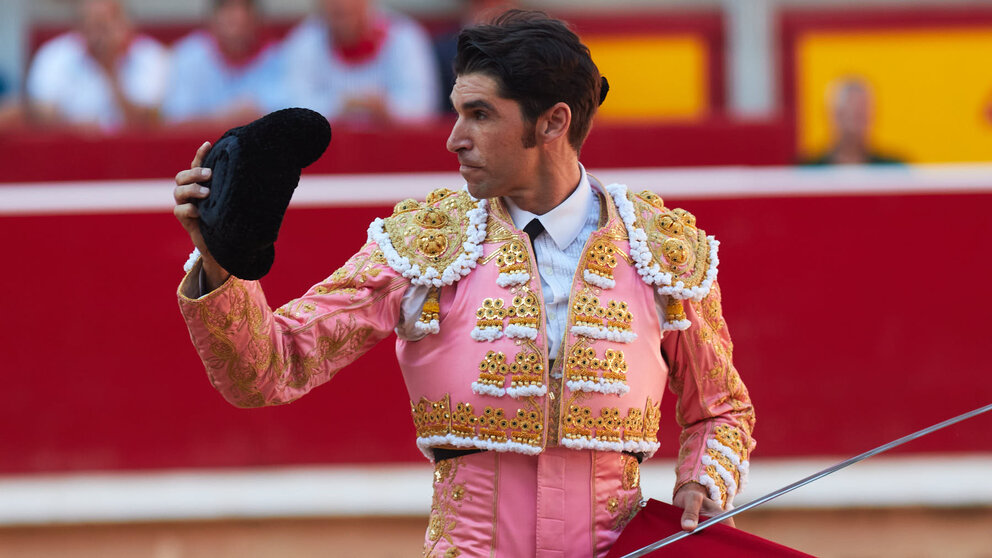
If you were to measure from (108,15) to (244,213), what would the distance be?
4.13m

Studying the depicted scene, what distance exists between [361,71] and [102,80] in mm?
1094

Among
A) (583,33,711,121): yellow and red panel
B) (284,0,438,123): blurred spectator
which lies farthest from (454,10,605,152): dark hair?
(583,33,711,121): yellow and red panel

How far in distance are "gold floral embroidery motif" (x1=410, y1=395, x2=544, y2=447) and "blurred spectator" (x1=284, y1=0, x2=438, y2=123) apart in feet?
10.2

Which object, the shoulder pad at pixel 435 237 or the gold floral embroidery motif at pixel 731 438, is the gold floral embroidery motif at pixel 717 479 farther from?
the shoulder pad at pixel 435 237

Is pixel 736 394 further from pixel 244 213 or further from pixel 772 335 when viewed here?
pixel 772 335

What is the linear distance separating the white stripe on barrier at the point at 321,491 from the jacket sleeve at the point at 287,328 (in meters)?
2.70

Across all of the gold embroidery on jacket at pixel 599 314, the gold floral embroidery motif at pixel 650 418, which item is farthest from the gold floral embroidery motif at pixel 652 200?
the gold floral embroidery motif at pixel 650 418

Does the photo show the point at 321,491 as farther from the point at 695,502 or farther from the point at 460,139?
the point at 460,139

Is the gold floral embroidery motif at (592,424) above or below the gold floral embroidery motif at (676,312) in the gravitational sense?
below

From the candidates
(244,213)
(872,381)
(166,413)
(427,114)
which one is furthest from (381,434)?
(244,213)

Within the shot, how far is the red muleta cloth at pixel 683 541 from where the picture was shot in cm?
235

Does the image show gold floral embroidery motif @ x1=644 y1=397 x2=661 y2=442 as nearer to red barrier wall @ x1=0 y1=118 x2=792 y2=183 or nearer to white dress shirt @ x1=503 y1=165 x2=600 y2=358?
white dress shirt @ x1=503 y1=165 x2=600 y2=358

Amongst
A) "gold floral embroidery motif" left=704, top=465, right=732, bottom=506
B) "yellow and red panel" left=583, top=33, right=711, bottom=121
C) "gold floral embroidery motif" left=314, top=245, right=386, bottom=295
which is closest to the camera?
"gold floral embroidery motif" left=314, top=245, right=386, bottom=295

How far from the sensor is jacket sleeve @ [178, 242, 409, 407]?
2.12 meters
